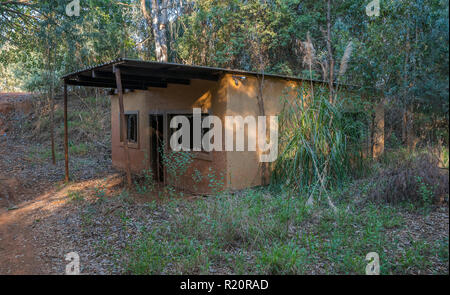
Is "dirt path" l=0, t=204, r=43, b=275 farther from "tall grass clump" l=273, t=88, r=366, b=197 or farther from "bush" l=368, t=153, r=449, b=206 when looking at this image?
"bush" l=368, t=153, r=449, b=206

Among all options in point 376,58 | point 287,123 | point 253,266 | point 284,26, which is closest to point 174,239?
point 253,266

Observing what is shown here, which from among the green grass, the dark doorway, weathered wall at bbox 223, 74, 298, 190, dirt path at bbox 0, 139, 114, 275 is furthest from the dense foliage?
dirt path at bbox 0, 139, 114, 275

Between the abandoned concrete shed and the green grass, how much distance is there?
1766 millimetres

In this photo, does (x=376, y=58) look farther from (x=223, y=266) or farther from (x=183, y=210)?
(x=223, y=266)

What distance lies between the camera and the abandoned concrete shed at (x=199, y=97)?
6.75m

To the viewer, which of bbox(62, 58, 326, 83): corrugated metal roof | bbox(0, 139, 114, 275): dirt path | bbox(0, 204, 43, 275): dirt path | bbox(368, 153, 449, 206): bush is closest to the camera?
bbox(0, 204, 43, 275): dirt path

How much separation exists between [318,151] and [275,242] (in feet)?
8.41

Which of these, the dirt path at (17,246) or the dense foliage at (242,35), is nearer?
the dirt path at (17,246)

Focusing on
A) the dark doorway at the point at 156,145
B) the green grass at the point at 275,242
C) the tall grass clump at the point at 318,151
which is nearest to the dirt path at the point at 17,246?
the green grass at the point at 275,242

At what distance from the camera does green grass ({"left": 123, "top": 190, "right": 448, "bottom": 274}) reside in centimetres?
366

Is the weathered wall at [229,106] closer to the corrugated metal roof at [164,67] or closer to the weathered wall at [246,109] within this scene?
the weathered wall at [246,109]

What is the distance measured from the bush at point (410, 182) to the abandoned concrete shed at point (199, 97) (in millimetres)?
2718

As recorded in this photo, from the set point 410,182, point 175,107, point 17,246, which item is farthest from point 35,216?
point 410,182

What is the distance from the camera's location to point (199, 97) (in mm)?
7852
